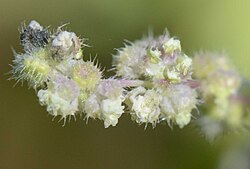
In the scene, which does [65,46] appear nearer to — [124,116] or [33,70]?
[33,70]

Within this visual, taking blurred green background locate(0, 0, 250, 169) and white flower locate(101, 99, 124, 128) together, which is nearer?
white flower locate(101, 99, 124, 128)

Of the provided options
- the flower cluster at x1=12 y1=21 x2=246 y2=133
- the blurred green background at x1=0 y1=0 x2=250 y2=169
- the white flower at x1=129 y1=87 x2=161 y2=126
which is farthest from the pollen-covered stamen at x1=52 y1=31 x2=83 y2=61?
the blurred green background at x1=0 y1=0 x2=250 y2=169

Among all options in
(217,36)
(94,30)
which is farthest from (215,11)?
(94,30)

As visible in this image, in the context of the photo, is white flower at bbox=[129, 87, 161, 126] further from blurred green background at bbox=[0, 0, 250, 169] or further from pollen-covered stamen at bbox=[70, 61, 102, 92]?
blurred green background at bbox=[0, 0, 250, 169]

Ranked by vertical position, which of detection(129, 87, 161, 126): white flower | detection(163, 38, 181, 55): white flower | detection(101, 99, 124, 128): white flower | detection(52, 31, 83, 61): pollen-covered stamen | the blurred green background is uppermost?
the blurred green background

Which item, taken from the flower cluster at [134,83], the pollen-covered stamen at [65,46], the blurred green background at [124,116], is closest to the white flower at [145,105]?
the flower cluster at [134,83]

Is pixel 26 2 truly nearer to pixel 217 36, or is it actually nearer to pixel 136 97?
pixel 217 36

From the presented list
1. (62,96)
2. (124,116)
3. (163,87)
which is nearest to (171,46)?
(163,87)
